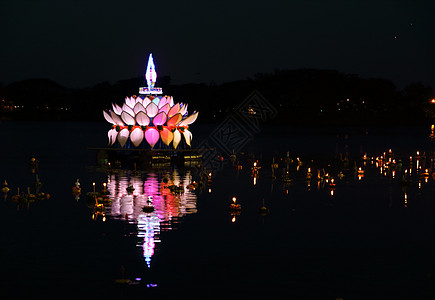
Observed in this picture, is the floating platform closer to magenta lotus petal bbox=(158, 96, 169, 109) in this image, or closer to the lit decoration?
the lit decoration

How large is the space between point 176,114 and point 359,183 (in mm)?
10195

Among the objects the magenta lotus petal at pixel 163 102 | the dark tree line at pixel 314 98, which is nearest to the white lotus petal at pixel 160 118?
the magenta lotus petal at pixel 163 102

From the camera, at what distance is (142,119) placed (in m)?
35.2

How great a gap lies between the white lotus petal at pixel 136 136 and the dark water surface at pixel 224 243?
23.4 feet

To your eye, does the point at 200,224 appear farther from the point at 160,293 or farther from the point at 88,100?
the point at 88,100

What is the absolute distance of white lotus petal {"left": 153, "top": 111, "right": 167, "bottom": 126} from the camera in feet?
115

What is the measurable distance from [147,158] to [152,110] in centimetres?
238

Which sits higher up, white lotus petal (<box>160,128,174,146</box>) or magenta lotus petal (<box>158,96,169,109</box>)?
magenta lotus petal (<box>158,96,169,109</box>)

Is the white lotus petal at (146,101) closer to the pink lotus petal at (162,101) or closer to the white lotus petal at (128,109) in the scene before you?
the pink lotus petal at (162,101)

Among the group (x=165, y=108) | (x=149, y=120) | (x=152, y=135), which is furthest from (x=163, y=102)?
(x=152, y=135)

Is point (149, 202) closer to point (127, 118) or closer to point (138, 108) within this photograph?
point (138, 108)

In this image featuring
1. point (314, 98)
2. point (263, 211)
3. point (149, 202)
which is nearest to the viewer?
point (263, 211)

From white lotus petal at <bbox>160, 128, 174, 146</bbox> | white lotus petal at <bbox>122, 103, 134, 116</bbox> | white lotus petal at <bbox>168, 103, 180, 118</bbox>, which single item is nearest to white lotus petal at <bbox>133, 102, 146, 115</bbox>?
white lotus petal at <bbox>122, 103, 134, 116</bbox>

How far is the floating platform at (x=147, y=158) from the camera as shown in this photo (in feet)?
116
